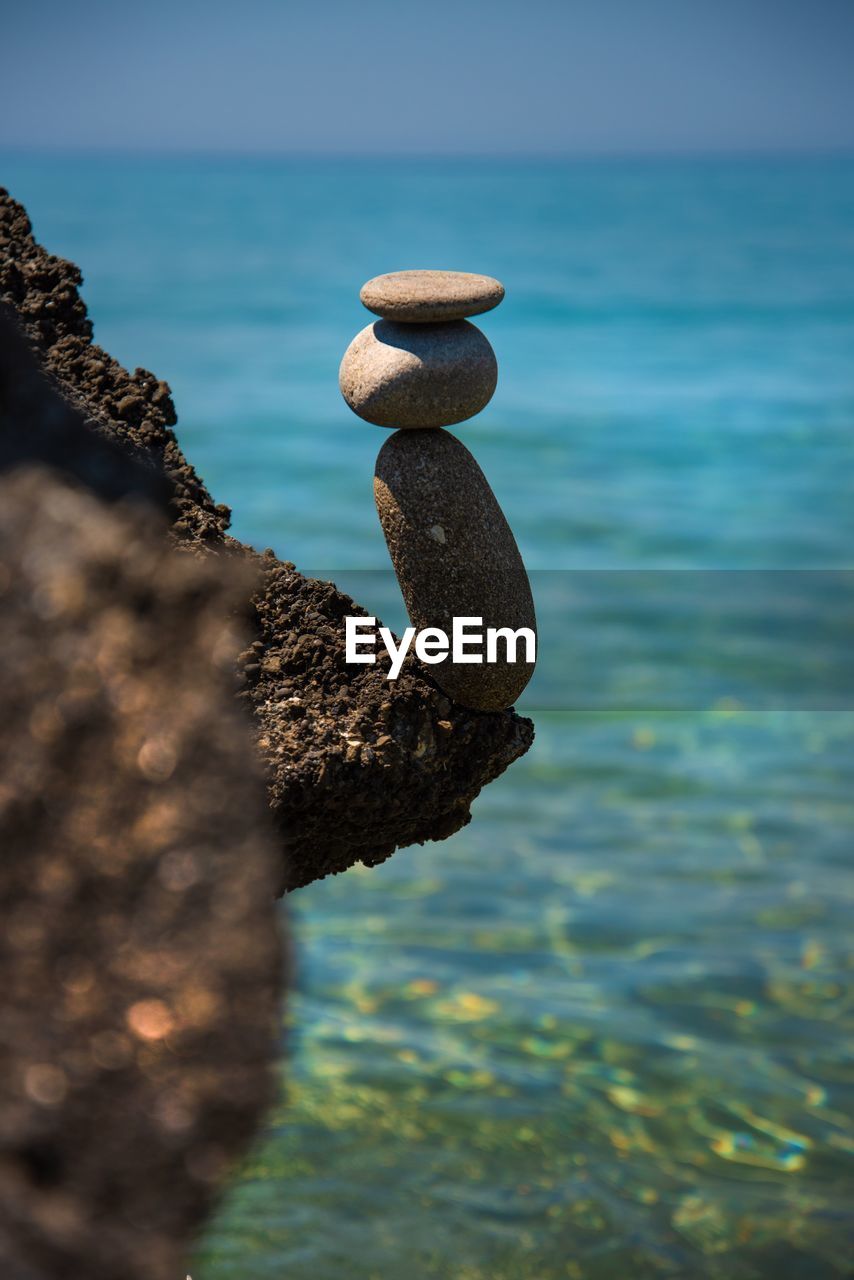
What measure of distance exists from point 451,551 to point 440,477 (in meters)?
0.18

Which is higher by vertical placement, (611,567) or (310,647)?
(611,567)

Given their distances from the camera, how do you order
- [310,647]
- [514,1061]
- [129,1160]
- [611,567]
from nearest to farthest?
[129,1160] < [310,647] < [514,1061] < [611,567]

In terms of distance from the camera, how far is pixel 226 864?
3.78 ft

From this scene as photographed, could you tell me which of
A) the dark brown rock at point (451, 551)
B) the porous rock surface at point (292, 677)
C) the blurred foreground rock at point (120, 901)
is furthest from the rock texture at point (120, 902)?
the dark brown rock at point (451, 551)

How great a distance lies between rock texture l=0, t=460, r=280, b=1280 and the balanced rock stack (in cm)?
197

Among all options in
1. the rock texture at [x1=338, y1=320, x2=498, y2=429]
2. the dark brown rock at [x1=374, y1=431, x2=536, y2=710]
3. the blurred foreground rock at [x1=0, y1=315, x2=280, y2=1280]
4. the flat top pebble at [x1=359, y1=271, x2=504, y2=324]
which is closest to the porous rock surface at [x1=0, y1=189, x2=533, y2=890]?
the dark brown rock at [x1=374, y1=431, x2=536, y2=710]

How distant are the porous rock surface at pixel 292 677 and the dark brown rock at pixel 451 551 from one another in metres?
0.11

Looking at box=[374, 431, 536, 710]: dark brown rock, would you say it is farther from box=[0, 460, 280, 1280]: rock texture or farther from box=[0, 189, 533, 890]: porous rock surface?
box=[0, 460, 280, 1280]: rock texture

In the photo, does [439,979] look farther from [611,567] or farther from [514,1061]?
[611,567]

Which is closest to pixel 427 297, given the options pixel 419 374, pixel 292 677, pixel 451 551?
pixel 419 374

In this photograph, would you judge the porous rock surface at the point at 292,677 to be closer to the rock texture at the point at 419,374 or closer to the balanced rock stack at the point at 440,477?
the balanced rock stack at the point at 440,477

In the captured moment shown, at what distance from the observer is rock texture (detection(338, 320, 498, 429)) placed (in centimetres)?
317

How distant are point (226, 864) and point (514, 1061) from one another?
6.75 m

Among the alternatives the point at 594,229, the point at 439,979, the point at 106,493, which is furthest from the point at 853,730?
the point at 594,229
